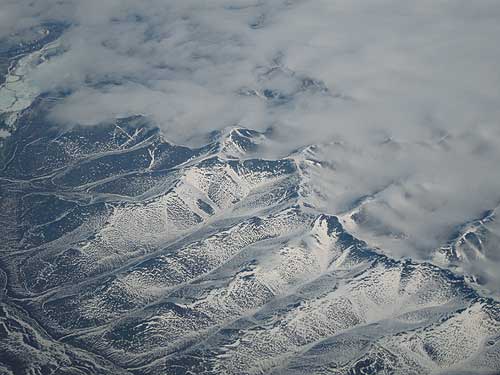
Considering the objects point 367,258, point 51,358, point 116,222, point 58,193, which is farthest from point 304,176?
point 51,358

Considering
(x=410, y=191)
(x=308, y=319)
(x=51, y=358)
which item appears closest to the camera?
(x=51, y=358)

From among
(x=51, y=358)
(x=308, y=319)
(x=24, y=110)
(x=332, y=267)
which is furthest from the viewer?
(x=24, y=110)

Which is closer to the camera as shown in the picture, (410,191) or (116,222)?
(116,222)

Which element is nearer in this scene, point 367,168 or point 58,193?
point 58,193

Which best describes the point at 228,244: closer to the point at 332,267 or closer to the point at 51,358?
the point at 332,267

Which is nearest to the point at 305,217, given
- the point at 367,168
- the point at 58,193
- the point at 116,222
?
the point at 367,168

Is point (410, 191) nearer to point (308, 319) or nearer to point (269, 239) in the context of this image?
point (269, 239)

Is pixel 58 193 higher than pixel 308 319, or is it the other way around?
pixel 58 193

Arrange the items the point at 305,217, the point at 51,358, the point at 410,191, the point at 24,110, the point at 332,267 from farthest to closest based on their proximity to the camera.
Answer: the point at 24,110, the point at 410,191, the point at 305,217, the point at 332,267, the point at 51,358

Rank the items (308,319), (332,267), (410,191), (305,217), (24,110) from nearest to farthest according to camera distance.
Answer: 1. (308,319)
2. (332,267)
3. (305,217)
4. (410,191)
5. (24,110)

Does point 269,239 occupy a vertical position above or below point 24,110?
below
